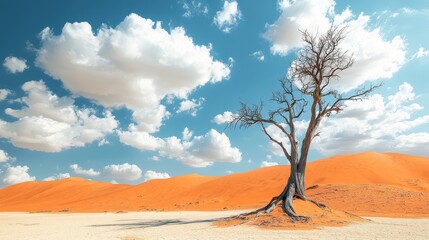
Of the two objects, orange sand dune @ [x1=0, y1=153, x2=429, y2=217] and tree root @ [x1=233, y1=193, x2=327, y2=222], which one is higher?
orange sand dune @ [x1=0, y1=153, x2=429, y2=217]

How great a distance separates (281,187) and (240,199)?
233 inches

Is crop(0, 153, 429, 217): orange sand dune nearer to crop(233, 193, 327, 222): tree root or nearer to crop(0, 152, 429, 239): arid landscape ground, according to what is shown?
crop(0, 152, 429, 239): arid landscape ground

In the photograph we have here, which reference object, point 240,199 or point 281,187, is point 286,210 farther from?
point 281,187

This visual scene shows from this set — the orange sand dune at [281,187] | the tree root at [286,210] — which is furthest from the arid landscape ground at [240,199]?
the tree root at [286,210]

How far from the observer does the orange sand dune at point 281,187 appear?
90.3 feet

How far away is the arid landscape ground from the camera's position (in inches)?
727

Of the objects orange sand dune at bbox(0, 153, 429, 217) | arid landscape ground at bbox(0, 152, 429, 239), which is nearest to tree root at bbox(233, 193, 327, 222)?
arid landscape ground at bbox(0, 152, 429, 239)

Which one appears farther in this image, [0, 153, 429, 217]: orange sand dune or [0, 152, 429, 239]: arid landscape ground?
[0, 153, 429, 217]: orange sand dune

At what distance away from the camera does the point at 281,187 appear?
4234 centimetres

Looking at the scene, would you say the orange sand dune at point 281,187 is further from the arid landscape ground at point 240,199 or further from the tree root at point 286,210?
the tree root at point 286,210

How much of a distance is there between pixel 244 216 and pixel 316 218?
3.67 m

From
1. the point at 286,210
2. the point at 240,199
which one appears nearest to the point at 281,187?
the point at 240,199

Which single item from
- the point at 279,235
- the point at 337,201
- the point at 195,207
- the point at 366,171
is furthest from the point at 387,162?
the point at 279,235

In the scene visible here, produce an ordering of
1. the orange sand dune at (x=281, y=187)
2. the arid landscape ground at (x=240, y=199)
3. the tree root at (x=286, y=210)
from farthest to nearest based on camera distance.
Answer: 1. the orange sand dune at (x=281, y=187)
2. the arid landscape ground at (x=240, y=199)
3. the tree root at (x=286, y=210)
